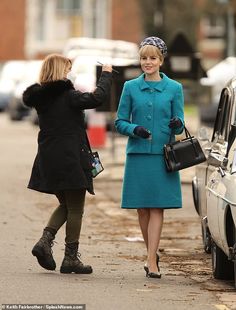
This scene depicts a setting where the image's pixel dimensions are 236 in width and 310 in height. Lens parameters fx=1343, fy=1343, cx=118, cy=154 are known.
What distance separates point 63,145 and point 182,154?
3.09 feet

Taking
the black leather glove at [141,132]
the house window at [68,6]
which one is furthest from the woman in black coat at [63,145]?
the house window at [68,6]

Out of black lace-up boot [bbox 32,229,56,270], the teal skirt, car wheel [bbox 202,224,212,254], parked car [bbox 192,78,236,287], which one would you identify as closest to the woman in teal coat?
the teal skirt

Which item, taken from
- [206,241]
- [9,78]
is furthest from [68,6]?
[206,241]

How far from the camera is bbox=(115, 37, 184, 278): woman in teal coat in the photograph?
10.5 metres

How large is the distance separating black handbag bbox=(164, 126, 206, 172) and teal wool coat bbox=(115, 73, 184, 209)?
0.27 feet

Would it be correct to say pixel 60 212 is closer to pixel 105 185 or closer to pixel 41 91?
pixel 41 91

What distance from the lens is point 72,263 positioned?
1063 centimetres

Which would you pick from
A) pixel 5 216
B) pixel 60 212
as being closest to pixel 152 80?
pixel 60 212

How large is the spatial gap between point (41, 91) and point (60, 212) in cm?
101

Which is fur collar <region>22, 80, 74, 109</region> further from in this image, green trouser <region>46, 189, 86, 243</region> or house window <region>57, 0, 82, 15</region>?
house window <region>57, 0, 82, 15</region>

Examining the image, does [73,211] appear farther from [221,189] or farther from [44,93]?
[221,189]

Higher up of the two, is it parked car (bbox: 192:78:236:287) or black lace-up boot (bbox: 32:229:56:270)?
parked car (bbox: 192:78:236:287)

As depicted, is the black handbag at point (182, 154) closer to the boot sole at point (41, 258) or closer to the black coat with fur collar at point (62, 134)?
the black coat with fur collar at point (62, 134)

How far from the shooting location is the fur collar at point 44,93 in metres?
10.5
